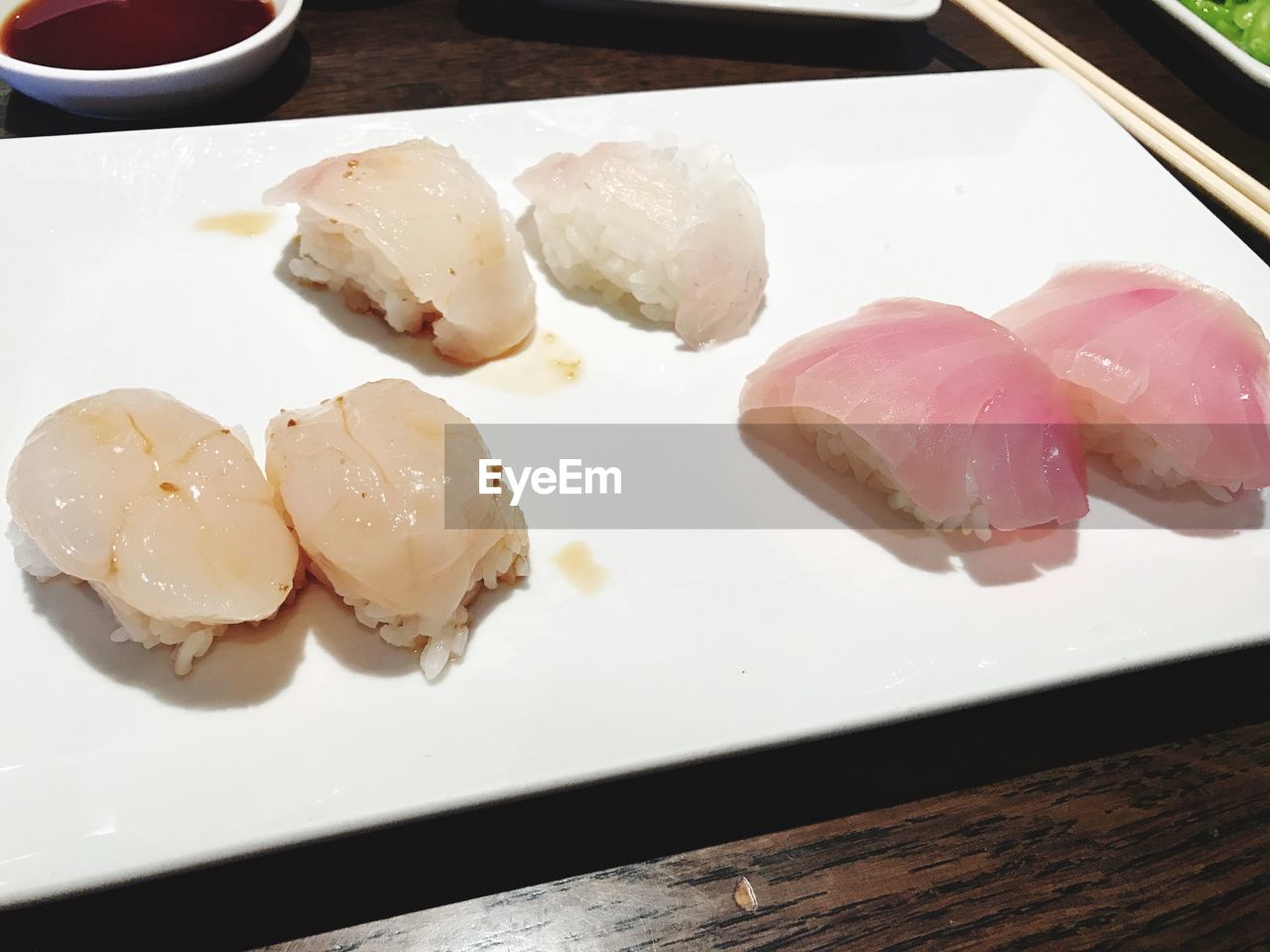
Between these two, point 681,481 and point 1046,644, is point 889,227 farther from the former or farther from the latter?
point 1046,644

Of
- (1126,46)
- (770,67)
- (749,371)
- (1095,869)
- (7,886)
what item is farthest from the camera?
(1126,46)

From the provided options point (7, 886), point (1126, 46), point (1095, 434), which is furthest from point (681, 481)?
point (1126, 46)

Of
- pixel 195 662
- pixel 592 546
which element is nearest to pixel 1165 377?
pixel 592 546

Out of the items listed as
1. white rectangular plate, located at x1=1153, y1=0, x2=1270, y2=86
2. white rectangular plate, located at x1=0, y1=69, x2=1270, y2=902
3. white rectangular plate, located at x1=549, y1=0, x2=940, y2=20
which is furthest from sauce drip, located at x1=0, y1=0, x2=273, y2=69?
white rectangular plate, located at x1=1153, y1=0, x2=1270, y2=86

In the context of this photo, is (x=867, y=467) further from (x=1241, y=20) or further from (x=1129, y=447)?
(x=1241, y=20)

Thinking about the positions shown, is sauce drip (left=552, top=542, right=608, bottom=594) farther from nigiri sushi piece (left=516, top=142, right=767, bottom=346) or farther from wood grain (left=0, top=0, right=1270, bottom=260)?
wood grain (left=0, top=0, right=1270, bottom=260)

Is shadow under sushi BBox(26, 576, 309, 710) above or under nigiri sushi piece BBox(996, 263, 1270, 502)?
under
